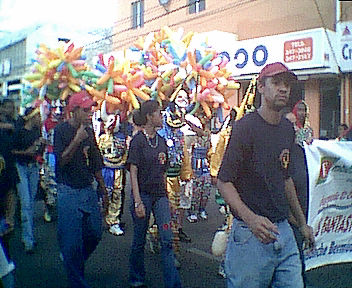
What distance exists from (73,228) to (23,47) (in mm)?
2565

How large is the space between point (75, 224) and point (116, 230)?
9.45 feet

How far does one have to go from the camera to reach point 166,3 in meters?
10.9

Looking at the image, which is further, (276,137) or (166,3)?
(166,3)

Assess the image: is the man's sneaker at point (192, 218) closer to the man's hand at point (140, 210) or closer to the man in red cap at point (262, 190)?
the man's hand at point (140, 210)

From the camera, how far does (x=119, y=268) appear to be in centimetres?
548

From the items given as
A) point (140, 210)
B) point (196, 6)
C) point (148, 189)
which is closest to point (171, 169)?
point (148, 189)

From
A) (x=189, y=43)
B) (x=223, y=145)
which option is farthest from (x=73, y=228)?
(x=189, y=43)

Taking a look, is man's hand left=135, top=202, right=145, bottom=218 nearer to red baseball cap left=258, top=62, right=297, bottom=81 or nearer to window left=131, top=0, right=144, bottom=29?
red baseball cap left=258, top=62, right=297, bottom=81

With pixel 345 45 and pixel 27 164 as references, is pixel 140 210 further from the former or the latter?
pixel 345 45

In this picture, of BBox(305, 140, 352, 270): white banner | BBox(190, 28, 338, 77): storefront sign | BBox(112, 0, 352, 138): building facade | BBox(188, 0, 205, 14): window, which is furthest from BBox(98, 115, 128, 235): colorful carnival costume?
BBox(188, 0, 205, 14): window

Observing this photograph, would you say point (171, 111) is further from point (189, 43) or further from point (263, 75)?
point (263, 75)

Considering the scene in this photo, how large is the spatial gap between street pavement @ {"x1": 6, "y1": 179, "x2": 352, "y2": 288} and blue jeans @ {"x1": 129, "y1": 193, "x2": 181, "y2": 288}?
0.26m

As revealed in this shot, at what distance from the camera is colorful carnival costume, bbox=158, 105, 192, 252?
588 centimetres

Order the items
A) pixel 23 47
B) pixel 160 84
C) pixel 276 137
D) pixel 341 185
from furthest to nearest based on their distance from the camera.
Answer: pixel 160 84, pixel 23 47, pixel 341 185, pixel 276 137
